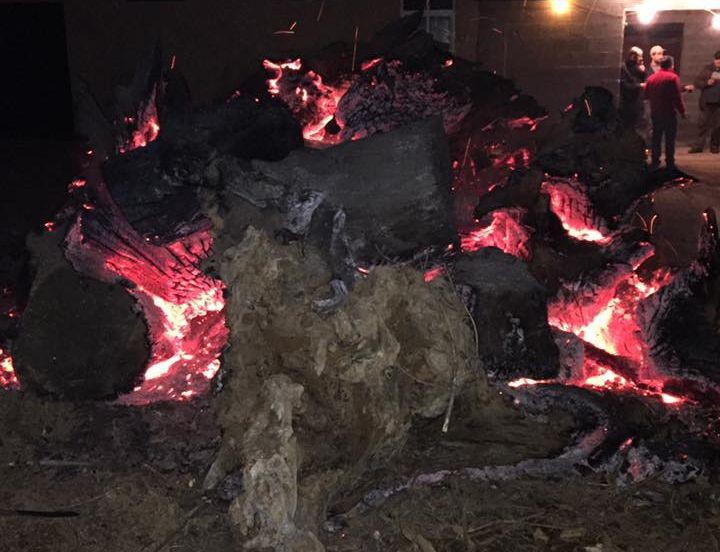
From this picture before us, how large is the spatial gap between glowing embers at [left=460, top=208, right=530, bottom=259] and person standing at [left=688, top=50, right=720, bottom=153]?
26.1 feet

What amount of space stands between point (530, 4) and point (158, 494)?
10649 millimetres

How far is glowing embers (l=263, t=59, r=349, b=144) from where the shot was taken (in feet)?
19.6

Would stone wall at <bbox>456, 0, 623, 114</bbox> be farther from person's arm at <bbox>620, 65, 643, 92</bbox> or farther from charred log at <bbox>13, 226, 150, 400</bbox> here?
charred log at <bbox>13, 226, 150, 400</bbox>

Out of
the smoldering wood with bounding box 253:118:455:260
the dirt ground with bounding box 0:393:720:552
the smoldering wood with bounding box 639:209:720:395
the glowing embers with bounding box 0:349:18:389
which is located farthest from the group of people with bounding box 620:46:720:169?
the glowing embers with bounding box 0:349:18:389

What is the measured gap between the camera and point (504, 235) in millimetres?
4871

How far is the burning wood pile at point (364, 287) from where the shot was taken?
270cm

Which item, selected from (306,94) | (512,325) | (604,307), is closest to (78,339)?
(512,325)

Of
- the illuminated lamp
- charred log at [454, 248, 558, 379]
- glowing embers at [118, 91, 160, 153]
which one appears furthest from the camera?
the illuminated lamp

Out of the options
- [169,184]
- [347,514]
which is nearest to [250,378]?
[347,514]

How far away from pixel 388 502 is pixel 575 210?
292cm

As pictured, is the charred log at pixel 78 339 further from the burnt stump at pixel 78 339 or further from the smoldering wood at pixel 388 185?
the smoldering wood at pixel 388 185

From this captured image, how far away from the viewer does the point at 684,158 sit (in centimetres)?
1059

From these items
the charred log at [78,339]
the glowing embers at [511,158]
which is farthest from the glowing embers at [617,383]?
the charred log at [78,339]

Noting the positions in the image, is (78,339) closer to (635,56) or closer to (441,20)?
(441,20)
